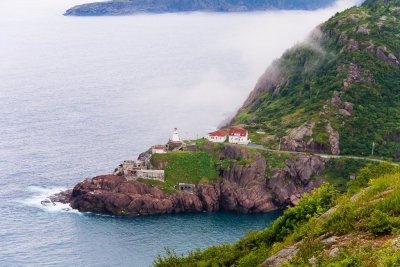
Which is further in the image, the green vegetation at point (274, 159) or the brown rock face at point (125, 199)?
the green vegetation at point (274, 159)

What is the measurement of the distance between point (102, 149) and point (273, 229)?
145573 mm

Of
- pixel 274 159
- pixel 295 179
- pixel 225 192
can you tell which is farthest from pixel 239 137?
pixel 295 179

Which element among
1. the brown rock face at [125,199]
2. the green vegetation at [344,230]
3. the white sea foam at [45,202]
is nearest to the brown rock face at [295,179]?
the brown rock face at [125,199]

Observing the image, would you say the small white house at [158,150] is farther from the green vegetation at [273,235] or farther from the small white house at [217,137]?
the green vegetation at [273,235]

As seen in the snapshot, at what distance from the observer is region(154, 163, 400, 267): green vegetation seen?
30.8 m

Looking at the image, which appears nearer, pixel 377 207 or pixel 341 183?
pixel 377 207

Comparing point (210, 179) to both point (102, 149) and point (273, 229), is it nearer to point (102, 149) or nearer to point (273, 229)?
point (102, 149)

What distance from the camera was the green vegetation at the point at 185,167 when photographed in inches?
6383

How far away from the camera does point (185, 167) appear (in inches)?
6501

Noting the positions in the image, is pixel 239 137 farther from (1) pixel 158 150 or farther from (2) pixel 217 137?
(1) pixel 158 150

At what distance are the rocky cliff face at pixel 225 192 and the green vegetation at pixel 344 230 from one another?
330 feet

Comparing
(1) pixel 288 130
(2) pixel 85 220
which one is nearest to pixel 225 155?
(1) pixel 288 130

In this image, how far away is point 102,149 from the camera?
19462 centimetres

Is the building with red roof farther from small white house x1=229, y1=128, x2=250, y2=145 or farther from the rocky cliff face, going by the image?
the rocky cliff face
